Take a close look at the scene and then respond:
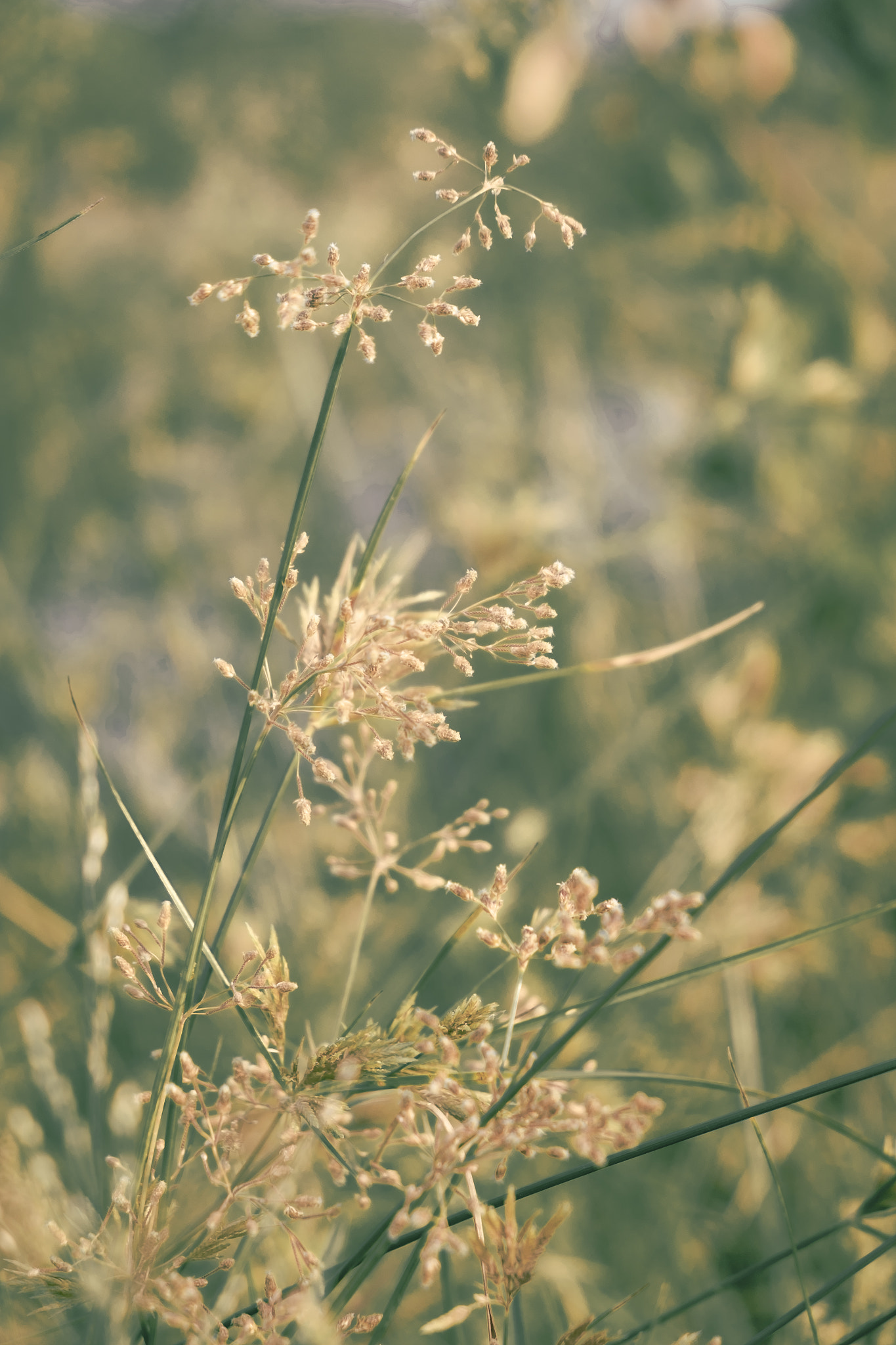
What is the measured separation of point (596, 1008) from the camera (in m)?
0.16

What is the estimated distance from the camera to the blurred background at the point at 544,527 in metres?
0.52

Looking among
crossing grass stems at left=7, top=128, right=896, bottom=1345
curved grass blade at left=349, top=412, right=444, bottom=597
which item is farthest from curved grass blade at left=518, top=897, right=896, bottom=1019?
curved grass blade at left=349, top=412, right=444, bottom=597

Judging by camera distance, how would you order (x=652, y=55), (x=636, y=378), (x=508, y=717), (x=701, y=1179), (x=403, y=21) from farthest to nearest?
(x=403, y=21) → (x=636, y=378) → (x=652, y=55) → (x=508, y=717) → (x=701, y=1179)

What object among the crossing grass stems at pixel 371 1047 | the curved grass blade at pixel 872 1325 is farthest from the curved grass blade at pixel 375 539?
the curved grass blade at pixel 872 1325

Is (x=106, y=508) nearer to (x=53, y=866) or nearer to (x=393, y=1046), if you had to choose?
(x=53, y=866)

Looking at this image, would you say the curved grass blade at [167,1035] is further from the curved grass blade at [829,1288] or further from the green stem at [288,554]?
the curved grass blade at [829,1288]

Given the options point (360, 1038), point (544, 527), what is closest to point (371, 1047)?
point (360, 1038)

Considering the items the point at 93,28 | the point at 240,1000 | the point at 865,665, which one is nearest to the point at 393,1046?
the point at 240,1000

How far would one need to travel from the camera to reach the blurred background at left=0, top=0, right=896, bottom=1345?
1.71 feet

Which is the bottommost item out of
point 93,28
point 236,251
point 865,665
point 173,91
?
point 865,665

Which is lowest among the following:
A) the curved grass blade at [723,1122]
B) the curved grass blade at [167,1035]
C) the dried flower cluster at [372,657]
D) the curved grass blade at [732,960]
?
the curved grass blade at [723,1122]

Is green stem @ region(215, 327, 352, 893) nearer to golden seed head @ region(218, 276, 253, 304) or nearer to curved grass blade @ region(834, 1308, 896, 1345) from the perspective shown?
golden seed head @ region(218, 276, 253, 304)

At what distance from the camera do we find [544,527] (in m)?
0.56

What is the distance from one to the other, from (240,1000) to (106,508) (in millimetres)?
1082
